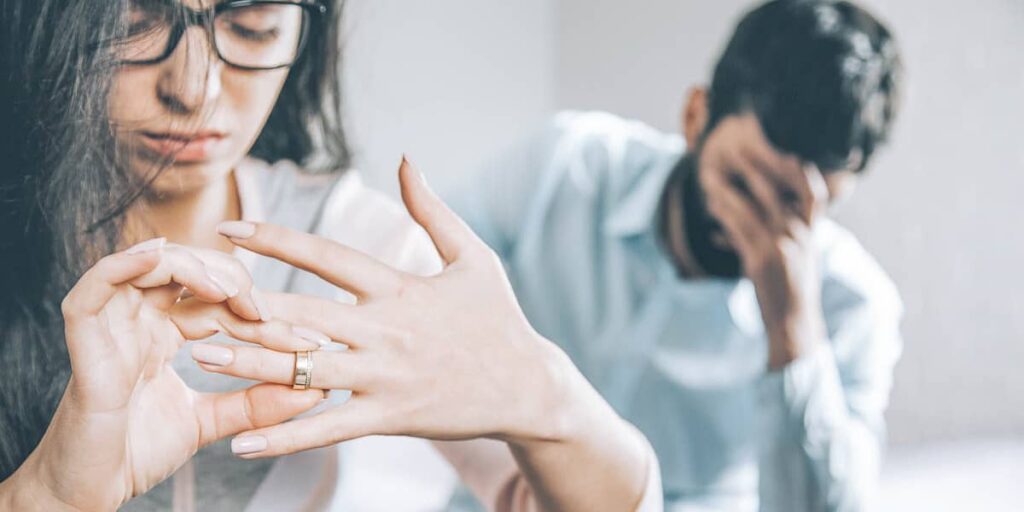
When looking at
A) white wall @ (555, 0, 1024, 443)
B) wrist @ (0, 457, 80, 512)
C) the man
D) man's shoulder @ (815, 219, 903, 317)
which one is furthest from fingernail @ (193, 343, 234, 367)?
man's shoulder @ (815, 219, 903, 317)

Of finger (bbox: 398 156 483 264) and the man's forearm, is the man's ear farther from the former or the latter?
finger (bbox: 398 156 483 264)

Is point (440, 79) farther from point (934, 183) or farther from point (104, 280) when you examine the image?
point (934, 183)

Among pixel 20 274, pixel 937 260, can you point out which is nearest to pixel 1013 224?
pixel 937 260

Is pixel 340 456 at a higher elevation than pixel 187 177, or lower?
lower

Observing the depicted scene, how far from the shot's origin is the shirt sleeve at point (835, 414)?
3.23 ft

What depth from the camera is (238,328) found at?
2.03 ft

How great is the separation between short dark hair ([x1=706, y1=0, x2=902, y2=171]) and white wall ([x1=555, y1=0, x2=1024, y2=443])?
0.07ft

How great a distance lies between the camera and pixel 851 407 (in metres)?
1.03

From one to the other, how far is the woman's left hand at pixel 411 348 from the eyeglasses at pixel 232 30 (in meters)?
0.16

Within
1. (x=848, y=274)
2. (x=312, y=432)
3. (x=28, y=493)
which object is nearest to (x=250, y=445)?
(x=312, y=432)

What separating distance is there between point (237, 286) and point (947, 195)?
29.0 inches

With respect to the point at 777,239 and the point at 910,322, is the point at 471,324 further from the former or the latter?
the point at 910,322

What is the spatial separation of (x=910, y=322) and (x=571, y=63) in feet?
1.41

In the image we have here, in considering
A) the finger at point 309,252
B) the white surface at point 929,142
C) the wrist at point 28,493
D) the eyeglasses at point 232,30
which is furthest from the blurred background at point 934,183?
the wrist at point 28,493
